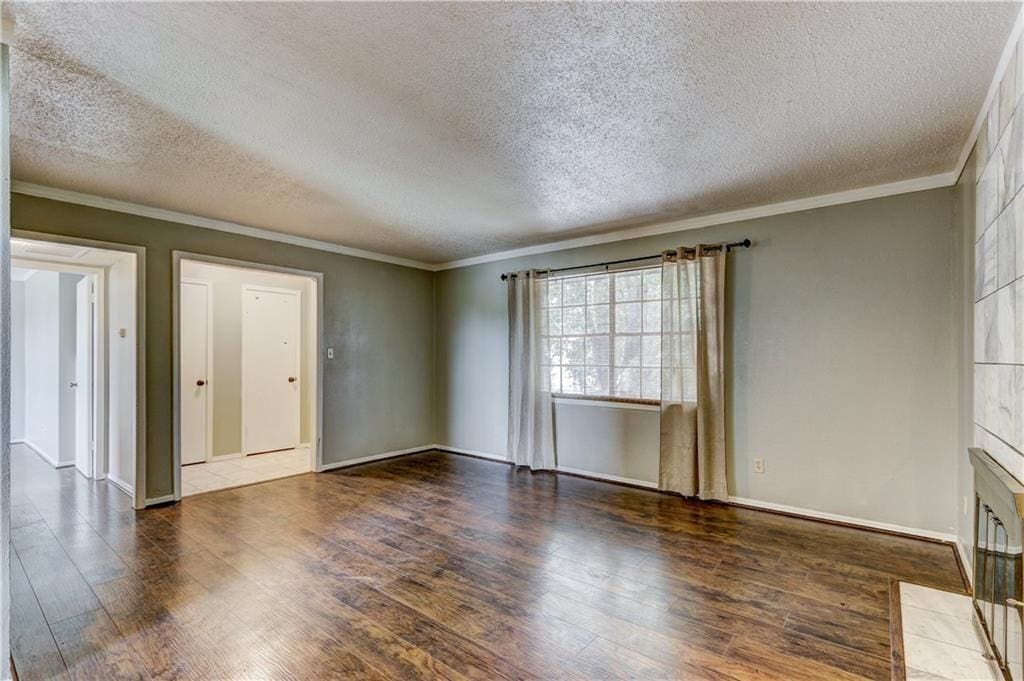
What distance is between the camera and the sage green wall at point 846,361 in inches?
124

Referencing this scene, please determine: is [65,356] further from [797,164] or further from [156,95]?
[797,164]

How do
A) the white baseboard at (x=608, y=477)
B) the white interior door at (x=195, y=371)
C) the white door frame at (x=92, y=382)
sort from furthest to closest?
the white interior door at (x=195, y=371) → the white door frame at (x=92, y=382) → the white baseboard at (x=608, y=477)

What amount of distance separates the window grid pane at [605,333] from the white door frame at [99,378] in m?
4.26

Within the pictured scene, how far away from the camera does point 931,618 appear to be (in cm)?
222

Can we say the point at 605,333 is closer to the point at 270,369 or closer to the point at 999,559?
the point at 999,559

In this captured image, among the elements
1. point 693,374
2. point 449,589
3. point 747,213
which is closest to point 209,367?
point 449,589

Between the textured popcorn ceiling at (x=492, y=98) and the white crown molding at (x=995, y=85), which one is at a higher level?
the textured popcorn ceiling at (x=492, y=98)

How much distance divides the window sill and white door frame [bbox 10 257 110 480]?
4.35 meters

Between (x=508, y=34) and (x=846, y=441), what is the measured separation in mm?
3476

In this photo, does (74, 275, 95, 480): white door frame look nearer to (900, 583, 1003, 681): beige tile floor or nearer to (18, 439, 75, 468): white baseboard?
(18, 439, 75, 468): white baseboard

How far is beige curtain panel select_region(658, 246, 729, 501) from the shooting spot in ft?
12.8

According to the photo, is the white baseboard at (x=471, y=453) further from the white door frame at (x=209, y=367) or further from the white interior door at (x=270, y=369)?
the white door frame at (x=209, y=367)

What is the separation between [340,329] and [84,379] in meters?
2.54

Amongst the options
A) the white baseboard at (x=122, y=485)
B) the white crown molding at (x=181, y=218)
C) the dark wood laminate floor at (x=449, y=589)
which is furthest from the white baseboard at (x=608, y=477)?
the white baseboard at (x=122, y=485)
